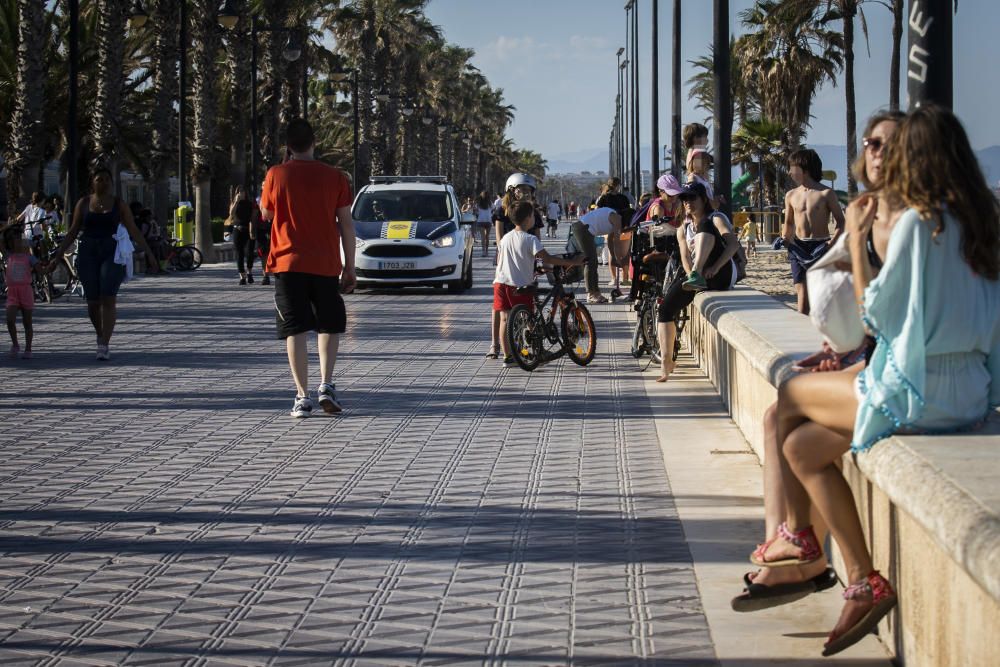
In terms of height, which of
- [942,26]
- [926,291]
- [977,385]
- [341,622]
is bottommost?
[341,622]

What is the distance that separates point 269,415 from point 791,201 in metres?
4.66

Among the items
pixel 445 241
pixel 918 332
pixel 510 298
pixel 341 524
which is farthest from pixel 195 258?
pixel 918 332

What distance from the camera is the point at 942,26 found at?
6.77 metres

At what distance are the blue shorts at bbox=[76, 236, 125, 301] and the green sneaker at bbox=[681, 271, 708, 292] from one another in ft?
17.7

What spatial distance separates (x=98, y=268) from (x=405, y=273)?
37.4 ft

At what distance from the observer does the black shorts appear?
1082cm

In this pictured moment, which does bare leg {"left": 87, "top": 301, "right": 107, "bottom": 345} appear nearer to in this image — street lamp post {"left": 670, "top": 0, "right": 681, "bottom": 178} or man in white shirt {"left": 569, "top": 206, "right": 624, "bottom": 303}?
man in white shirt {"left": 569, "top": 206, "right": 624, "bottom": 303}

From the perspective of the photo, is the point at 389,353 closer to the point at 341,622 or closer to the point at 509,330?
the point at 509,330

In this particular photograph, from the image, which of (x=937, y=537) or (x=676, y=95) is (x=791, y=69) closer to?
(x=676, y=95)

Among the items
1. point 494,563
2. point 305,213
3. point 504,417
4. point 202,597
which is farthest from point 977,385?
point 305,213

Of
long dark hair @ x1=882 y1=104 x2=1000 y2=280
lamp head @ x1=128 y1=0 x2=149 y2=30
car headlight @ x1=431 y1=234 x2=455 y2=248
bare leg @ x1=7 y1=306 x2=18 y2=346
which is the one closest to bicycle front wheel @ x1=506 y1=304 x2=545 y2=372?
bare leg @ x1=7 y1=306 x2=18 y2=346

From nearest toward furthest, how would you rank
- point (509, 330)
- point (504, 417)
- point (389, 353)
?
point (504, 417)
point (509, 330)
point (389, 353)

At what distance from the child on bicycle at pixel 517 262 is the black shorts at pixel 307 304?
3259 mm

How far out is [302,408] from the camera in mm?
10680
